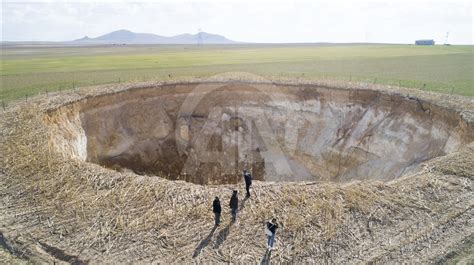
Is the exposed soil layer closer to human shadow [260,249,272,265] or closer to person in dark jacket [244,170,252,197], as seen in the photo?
person in dark jacket [244,170,252,197]

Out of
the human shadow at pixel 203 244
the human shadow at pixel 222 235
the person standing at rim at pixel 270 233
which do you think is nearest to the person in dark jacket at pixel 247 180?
the human shadow at pixel 222 235

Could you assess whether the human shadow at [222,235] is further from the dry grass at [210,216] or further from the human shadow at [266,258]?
the human shadow at [266,258]

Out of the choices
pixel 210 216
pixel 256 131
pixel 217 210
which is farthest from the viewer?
pixel 256 131

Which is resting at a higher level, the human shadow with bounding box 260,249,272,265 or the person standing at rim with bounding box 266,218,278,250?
the person standing at rim with bounding box 266,218,278,250

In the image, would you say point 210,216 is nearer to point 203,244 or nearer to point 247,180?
point 203,244

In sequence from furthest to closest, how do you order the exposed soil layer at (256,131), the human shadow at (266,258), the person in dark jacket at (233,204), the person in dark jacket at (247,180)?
the exposed soil layer at (256,131)
the person in dark jacket at (247,180)
the person in dark jacket at (233,204)
the human shadow at (266,258)

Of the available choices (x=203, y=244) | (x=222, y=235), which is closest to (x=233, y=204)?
(x=222, y=235)

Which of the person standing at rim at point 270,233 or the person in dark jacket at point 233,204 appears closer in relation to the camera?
the person standing at rim at point 270,233

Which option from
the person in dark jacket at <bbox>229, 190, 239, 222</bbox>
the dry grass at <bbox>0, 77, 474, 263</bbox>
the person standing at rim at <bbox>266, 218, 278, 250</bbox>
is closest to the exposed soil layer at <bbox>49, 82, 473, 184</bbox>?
the dry grass at <bbox>0, 77, 474, 263</bbox>

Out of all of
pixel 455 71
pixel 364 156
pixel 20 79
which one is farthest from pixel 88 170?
pixel 455 71
